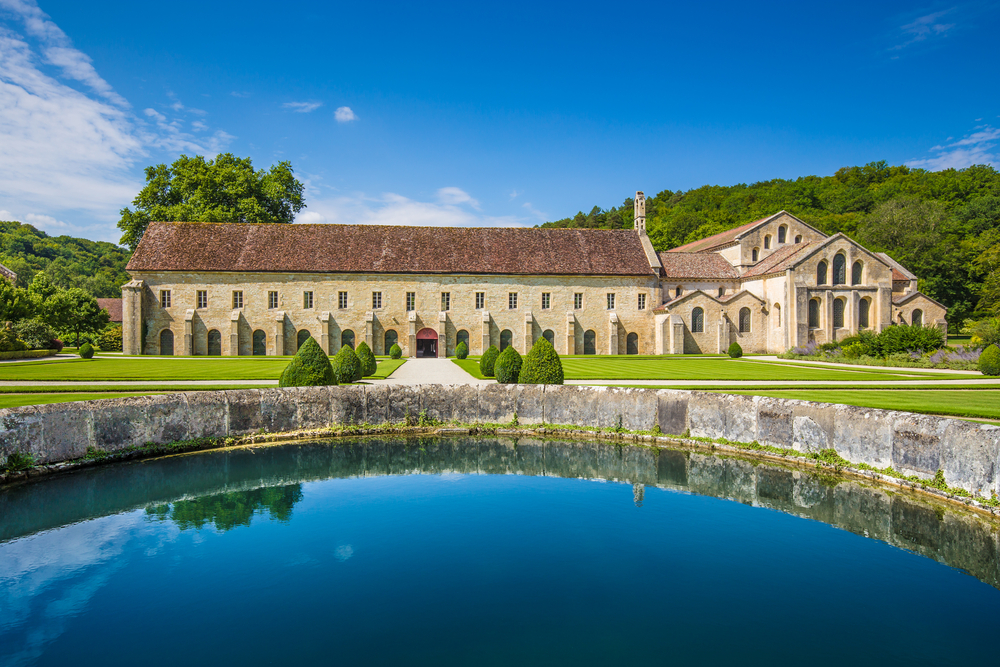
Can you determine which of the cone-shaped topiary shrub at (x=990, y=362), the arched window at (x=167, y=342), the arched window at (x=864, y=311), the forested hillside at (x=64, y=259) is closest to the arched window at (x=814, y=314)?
the arched window at (x=864, y=311)

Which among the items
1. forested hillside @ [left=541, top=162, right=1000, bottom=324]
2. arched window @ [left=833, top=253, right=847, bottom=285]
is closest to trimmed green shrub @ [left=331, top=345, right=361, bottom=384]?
arched window @ [left=833, top=253, right=847, bottom=285]

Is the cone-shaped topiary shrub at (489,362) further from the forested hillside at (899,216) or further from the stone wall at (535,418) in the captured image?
the forested hillside at (899,216)

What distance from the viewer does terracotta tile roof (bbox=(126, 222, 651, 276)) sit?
40.8 metres

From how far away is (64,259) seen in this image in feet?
289

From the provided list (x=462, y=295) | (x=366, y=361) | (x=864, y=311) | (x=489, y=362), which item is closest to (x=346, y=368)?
(x=366, y=361)

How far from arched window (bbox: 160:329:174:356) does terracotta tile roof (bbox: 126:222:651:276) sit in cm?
458

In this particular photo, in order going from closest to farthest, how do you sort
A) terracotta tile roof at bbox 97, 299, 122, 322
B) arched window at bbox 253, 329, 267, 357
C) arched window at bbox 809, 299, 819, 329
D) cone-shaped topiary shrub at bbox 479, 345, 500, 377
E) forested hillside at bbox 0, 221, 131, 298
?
cone-shaped topiary shrub at bbox 479, 345, 500, 377 < arched window at bbox 253, 329, 267, 357 < arched window at bbox 809, 299, 819, 329 < terracotta tile roof at bbox 97, 299, 122, 322 < forested hillside at bbox 0, 221, 131, 298

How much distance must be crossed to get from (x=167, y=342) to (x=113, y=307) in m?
29.2

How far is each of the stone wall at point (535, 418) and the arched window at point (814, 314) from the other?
3389 centimetres

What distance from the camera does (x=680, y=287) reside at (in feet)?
149

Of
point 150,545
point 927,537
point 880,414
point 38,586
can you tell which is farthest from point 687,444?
point 38,586

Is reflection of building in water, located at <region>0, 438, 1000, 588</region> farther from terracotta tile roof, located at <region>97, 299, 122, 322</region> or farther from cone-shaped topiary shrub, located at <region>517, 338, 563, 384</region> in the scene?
terracotta tile roof, located at <region>97, 299, 122, 322</region>

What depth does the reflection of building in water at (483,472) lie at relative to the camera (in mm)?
8327

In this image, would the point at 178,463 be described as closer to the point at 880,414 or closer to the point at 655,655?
the point at 655,655
